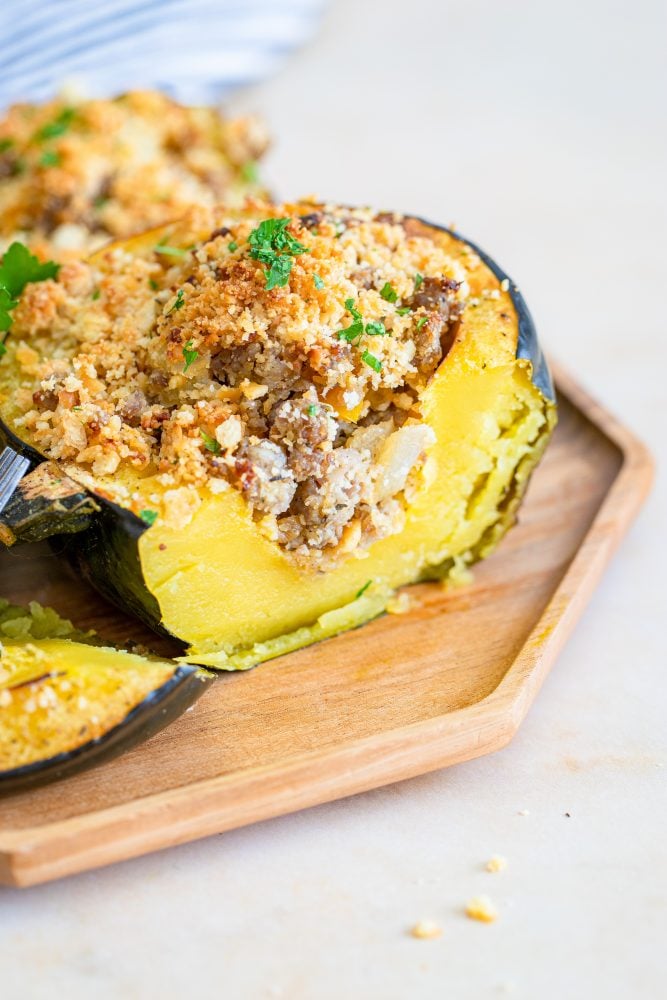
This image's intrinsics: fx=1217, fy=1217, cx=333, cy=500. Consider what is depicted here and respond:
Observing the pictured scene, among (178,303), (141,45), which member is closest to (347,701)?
(178,303)

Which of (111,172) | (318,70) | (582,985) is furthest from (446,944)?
(318,70)

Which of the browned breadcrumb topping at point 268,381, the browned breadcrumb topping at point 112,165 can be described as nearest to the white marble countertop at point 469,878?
→ the browned breadcrumb topping at point 268,381

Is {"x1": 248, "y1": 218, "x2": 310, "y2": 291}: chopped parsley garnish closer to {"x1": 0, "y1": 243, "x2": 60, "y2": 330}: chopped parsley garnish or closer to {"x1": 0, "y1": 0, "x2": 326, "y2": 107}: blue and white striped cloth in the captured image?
{"x1": 0, "y1": 243, "x2": 60, "y2": 330}: chopped parsley garnish

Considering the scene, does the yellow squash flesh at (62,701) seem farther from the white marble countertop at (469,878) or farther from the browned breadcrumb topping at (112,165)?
the browned breadcrumb topping at (112,165)

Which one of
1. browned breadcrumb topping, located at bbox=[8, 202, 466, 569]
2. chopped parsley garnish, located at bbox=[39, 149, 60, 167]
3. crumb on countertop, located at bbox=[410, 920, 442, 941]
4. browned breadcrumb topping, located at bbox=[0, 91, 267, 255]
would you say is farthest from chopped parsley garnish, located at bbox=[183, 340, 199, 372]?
chopped parsley garnish, located at bbox=[39, 149, 60, 167]

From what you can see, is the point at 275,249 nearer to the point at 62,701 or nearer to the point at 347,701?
the point at 347,701

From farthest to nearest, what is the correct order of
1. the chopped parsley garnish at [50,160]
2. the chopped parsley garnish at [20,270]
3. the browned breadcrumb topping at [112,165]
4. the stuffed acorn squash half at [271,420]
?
the chopped parsley garnish at [50,160]
the browned breadcrumb topping at [112,165]
the chopped parsley garnish at [20,270]
the stuffed acorn squash half at [271,420]
